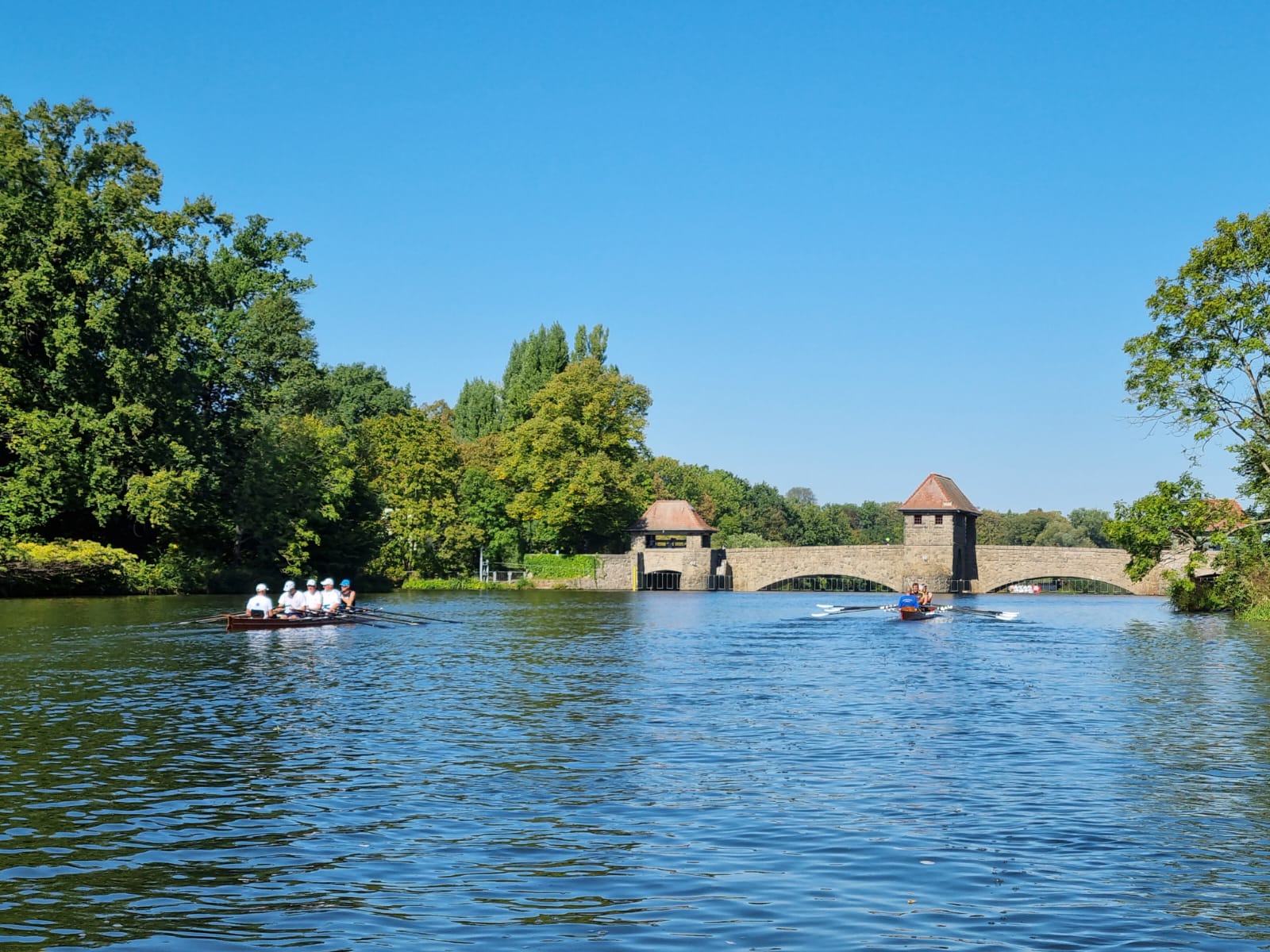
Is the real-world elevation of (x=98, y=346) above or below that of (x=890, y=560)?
above

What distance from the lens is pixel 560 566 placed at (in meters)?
90.6

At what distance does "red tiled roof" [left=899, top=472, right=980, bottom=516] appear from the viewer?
86625mm

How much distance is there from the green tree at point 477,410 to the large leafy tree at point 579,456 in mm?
21613

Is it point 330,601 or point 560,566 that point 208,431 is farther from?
point 560,566

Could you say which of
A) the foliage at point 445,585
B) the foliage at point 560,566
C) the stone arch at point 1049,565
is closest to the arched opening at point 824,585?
the stone arch at point 1049,565

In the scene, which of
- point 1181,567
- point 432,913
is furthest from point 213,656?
point 1181,567

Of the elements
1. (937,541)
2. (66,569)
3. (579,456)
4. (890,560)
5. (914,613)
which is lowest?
(914,613)

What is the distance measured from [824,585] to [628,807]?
9166cm

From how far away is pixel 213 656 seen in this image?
28.8 m

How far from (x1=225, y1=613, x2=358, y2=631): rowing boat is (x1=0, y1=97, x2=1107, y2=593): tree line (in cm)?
1588

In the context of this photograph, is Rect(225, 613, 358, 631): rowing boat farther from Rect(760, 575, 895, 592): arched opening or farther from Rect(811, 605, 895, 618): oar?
Rect(760, 575, 895, 592): arched opening

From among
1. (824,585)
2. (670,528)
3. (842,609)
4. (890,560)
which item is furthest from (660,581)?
(842,609)

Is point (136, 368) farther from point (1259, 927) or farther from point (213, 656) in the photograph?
point (1259, 927)

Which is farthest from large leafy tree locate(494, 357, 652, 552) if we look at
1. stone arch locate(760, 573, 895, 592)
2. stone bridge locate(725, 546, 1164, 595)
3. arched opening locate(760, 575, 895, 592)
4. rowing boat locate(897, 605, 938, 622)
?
rowing boat locate(897, 605, 938, 622)
